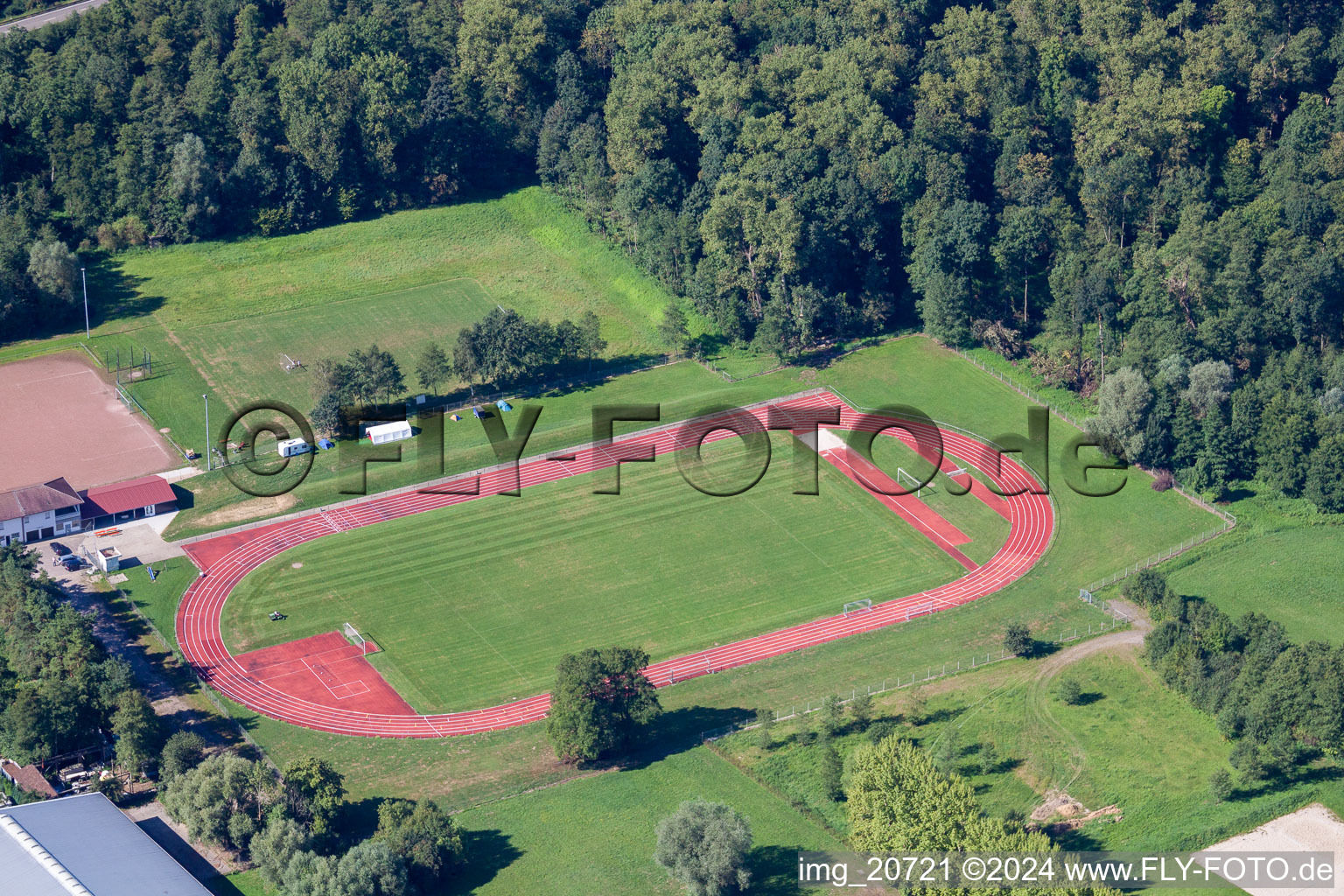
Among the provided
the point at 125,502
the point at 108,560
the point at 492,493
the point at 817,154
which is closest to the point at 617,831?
the point at 492,493

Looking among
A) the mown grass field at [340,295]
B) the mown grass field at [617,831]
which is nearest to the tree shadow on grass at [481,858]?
the mown grass field at [617,831]

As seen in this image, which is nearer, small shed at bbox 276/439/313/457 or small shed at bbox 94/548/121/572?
small shed at bbox 94/548/121/572

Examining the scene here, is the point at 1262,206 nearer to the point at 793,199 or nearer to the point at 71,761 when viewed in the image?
the point at 793,199

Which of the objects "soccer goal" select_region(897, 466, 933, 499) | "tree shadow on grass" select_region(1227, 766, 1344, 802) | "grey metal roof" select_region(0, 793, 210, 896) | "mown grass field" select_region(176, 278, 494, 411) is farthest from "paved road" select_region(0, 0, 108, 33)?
"tree shadow on grass" select_region(1227, 766, 1344, 802)

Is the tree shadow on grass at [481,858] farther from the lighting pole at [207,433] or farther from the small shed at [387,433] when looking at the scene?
the lighting pole at [207,433]

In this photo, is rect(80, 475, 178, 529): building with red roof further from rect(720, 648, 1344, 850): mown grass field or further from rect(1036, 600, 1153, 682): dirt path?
rect(1036, 600, 1153, 682): dirt path

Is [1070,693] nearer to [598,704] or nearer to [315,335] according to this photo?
[598,704]
